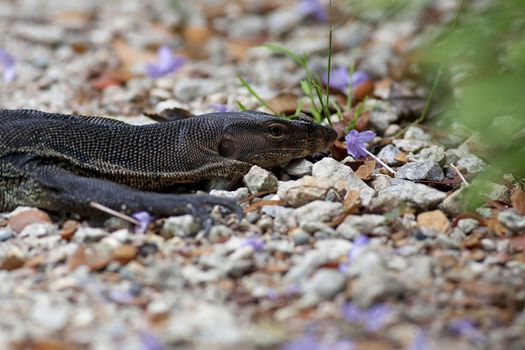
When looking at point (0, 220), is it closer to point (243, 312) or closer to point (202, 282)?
point (202, 282)

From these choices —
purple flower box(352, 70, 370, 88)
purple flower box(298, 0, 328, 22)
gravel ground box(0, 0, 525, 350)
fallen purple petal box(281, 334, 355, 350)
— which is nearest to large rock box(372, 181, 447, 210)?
gravel ground box(0, 0, 525, 350)

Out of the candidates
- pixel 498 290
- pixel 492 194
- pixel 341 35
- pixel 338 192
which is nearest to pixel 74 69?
pixel 341 35

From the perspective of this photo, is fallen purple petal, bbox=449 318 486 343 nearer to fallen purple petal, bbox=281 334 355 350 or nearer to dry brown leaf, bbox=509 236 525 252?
fallen purple petal, bbox=281 334 355 350

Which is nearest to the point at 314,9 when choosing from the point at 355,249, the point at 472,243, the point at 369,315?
the point at 472,243

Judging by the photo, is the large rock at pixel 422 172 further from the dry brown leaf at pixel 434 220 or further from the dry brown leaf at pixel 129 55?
the dry brown leaf at pixel 129 55

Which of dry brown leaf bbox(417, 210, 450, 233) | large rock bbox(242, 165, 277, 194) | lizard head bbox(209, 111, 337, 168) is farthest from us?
lizard head bbox(209, 111, 337, 168)

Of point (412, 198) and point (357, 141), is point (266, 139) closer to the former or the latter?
point (357, 141)

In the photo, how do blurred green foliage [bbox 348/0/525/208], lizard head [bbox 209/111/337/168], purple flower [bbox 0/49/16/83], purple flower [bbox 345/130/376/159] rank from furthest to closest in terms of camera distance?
purple flower [bbox 0/49/16/83], purple flower [bbox 345/130/376/159], lizard head [bbox 209/111/337/168], blurred green foliage [bbox 348/0/525/208]
